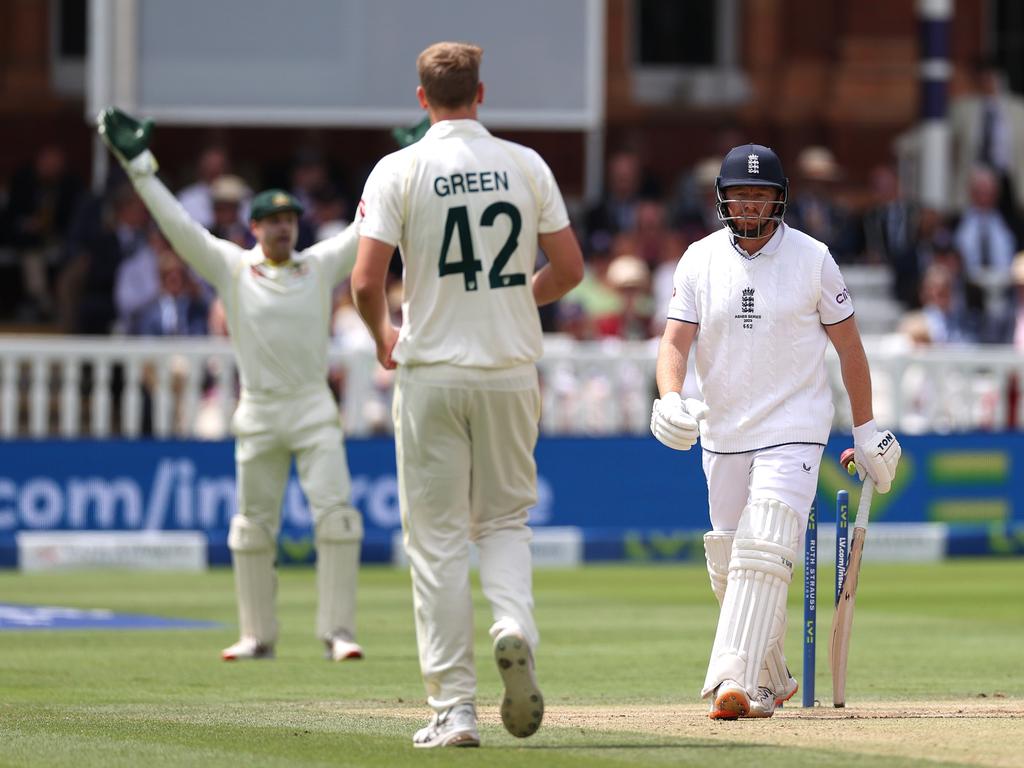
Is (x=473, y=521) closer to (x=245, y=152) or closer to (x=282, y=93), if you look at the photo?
(x=282, y=93)

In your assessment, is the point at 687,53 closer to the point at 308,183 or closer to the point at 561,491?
the point at 308,183

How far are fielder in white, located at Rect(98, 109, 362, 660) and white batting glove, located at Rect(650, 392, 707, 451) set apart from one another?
3231 millimetres

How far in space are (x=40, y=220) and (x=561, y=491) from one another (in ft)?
20.9

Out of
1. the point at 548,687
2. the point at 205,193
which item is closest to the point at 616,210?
the point at 205,193

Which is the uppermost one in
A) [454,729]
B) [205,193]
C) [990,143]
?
[990,143]

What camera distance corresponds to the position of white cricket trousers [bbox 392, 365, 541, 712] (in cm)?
729

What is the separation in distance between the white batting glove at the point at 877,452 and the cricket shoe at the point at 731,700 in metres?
0.87

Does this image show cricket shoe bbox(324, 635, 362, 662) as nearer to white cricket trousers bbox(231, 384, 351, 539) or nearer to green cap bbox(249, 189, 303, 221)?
white cricket trousers bbox(231, 384, 351, 539)

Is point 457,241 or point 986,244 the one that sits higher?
point 457,241

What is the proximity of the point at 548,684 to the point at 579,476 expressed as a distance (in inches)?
295

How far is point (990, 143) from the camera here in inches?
937

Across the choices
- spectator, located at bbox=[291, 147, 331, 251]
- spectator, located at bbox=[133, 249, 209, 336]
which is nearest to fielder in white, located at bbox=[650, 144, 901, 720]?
spectator, located at bbox=[133, 249, 209, 336]

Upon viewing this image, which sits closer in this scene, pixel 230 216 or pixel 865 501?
pixel 865 501

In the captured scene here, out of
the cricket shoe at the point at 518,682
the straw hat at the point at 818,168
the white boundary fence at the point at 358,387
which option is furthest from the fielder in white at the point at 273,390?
the straw hat at the point at 818,168
